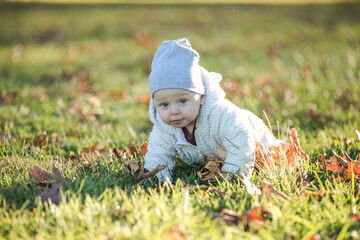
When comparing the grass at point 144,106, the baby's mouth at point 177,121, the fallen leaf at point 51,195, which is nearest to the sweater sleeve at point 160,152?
the grass at point 144,106

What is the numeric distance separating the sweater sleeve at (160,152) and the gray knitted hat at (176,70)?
1.77 feet

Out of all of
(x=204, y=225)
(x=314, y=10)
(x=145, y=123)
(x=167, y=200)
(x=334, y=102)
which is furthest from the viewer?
(x=314, y=10)

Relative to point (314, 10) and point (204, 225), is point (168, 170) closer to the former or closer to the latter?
point (204, 225)

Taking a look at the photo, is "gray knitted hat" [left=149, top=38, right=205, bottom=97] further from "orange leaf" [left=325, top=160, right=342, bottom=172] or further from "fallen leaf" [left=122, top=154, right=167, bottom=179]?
"orange leaf" [left=325, top=160, right=342, bottom=172]

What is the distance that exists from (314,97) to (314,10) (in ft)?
35.1

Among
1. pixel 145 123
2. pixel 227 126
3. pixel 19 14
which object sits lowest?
pixel 145 123

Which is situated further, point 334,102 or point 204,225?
point 334,102

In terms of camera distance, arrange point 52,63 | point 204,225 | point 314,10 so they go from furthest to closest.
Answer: point 314,10, point 52,63, point 204,225

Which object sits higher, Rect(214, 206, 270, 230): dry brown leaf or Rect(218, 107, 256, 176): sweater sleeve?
Rect(218, 107, 256, 176): sweater sleeve

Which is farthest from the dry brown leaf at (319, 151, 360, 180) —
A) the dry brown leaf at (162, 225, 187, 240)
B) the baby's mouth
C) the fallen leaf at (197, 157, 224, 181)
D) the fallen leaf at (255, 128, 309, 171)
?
the dry brown leaf at (162, 225, 187, 240)

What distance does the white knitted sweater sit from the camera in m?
2.83

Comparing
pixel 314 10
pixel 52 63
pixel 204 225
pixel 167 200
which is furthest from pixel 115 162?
pixel 314 10

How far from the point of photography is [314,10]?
47.8ft

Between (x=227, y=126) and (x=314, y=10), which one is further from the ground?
(x=314, y=10)
